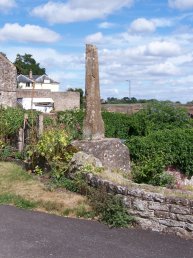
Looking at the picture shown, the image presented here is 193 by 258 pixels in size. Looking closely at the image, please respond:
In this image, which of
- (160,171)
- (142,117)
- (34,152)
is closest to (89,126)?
(34,152)

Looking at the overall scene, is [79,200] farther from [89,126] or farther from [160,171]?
[89,126]

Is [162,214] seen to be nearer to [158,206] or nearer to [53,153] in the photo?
[158,206]

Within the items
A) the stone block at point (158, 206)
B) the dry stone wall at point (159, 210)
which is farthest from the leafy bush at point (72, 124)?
the stone block at point (158, 206)

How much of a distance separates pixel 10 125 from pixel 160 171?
763 centimetres

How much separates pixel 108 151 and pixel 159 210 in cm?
406

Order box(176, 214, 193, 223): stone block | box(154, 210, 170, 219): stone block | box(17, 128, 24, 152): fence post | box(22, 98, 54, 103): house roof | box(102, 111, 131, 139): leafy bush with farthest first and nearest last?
1. box(22, 98, 54, 103): house roof
2. box(102, 111, 131, 139): leafy bush
3. box(17, 128, 24, 152): fence post
4. box(154, 210, 170, 219): stone block
5. box(176, 214, 193, 223): stone block

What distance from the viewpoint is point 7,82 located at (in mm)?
42594

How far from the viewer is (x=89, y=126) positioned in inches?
431

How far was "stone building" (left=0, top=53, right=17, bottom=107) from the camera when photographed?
42188 mm

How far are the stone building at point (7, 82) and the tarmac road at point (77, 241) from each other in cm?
3606

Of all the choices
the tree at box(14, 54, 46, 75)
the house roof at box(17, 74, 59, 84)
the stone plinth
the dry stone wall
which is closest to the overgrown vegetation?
the dry stone wall

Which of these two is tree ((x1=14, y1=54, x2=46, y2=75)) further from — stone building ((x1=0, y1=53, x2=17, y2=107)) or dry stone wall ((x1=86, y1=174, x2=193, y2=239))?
dry stone wall ((x1=86, y1=174, x2=193, y2=239))

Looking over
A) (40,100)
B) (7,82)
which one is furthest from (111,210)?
(40,100)

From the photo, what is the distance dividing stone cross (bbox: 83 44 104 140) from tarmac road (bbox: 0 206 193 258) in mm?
3945
